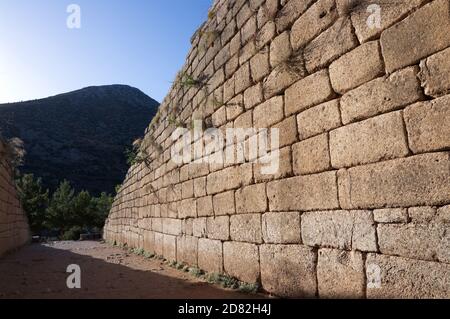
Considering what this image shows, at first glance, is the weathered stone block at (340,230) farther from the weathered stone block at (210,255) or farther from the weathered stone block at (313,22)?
the weathered stone block at (210,255)

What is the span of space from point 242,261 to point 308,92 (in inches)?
87.5

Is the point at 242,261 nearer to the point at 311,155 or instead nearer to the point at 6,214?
the point at 311,155

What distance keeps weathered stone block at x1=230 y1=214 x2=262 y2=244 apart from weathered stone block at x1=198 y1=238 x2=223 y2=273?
47cm

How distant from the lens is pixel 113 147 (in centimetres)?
5528

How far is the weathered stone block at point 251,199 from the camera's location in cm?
438

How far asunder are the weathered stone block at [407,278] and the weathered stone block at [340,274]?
3.9 inches

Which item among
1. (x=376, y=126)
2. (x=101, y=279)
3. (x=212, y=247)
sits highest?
(x=376, y=126)

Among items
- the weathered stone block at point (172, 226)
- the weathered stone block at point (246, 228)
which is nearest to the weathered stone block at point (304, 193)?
the weathered stone block at point (246, 228)

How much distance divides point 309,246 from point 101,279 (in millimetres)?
3883

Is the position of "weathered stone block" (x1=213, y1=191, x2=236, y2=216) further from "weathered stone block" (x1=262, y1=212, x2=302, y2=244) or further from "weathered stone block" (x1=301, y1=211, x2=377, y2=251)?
"weathered stone block" (x1=301, y1=211, x2=377, y2=251)

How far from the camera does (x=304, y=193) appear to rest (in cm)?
369

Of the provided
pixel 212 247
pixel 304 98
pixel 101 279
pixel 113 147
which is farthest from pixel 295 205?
pixel 113 147
